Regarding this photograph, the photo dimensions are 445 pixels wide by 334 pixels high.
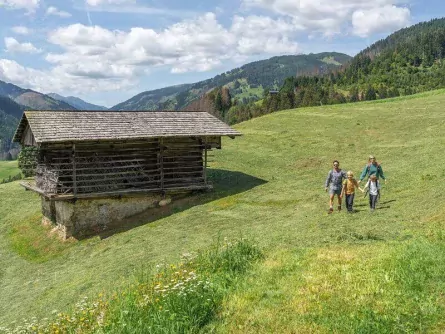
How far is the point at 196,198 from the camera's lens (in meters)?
26.9

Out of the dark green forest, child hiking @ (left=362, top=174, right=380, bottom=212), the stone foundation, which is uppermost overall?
the dark green forest

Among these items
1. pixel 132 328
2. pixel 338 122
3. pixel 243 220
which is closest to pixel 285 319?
pixel 132 328

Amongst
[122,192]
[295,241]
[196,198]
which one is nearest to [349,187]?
[295,241]

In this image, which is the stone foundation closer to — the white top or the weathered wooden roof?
the weathered wooden roof

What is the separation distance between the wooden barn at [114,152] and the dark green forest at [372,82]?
80036 mm

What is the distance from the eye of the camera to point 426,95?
5691cm

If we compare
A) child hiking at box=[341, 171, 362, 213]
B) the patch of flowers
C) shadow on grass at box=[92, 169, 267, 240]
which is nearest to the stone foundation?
shadow on grass at box=[92, 169, 267, 240]

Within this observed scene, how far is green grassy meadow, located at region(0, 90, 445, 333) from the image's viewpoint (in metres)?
8.06

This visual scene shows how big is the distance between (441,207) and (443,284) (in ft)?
26.3

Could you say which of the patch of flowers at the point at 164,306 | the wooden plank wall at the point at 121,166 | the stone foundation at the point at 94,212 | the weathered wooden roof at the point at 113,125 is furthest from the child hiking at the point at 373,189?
the stone foundation at the point at 94,212

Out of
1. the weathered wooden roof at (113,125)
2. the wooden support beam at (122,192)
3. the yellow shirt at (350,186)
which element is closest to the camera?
the yellow shirt at (350,186)

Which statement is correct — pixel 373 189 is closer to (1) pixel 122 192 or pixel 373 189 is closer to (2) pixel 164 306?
(2) pixel 164 306

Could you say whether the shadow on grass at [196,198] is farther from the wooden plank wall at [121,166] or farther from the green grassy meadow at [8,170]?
the green grassy meadow at [8,170]

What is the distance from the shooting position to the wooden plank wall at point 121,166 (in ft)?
78.8
